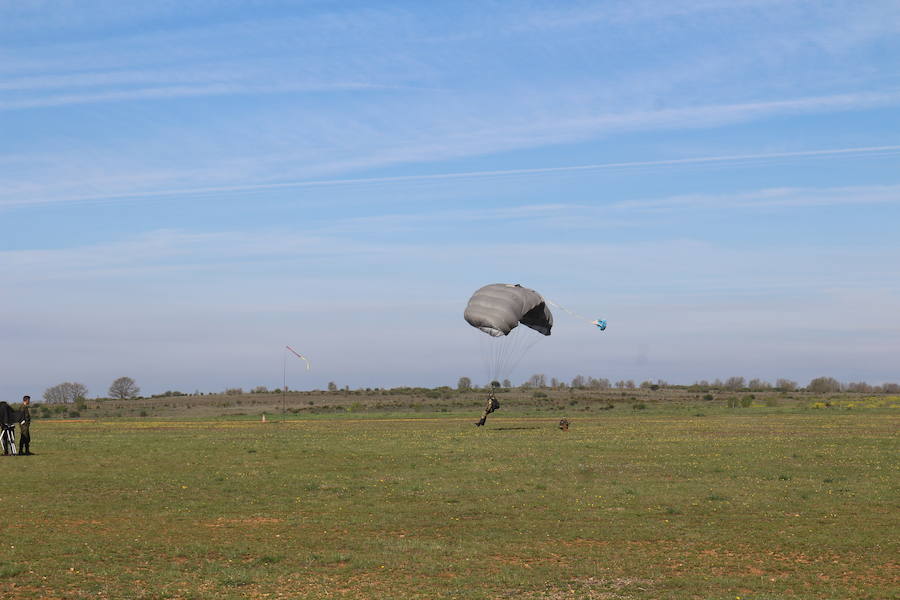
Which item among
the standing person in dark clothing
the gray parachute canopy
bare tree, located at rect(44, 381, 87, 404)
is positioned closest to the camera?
the standing person in dark clothing

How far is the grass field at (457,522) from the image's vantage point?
1612 cm

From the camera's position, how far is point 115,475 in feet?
105

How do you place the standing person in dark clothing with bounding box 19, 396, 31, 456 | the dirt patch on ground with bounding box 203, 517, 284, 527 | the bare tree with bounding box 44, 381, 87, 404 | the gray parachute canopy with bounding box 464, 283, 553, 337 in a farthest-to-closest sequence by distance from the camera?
the bare tree with bounding box 44, 381, 87, 404, the gray parachute canopy with bounding box 464, 283, 553, 337, the standing person in dark clothing with bounding box 19, 396, 31, 456, the dirt patch on ground with bounding box 203, 517, 284, 527

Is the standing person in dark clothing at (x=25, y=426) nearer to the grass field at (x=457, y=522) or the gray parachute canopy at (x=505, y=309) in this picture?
the grass field at (x=457, y=522)

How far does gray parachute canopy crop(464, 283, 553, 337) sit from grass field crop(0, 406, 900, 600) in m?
6.39

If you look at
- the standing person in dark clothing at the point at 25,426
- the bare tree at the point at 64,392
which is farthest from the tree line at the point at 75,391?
the standing person in dark clothing at the point at 25,426

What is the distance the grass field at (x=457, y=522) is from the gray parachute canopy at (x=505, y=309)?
6392mm

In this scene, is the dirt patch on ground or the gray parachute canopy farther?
the gray parachute canopy

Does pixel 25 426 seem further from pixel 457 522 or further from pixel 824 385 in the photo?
pixel 824 385

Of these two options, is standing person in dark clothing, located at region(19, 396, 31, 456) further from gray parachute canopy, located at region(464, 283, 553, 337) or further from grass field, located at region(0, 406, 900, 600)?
gray parachute canopy, located at region(464, 283, 553, 337)

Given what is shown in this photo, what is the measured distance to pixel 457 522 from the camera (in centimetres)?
2248

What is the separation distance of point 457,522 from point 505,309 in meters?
24.2

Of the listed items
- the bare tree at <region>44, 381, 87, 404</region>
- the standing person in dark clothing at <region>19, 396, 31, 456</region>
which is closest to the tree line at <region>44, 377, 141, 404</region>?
the bare tree at <region>44, 381, 87, 404</region>

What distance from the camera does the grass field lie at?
635 inches
